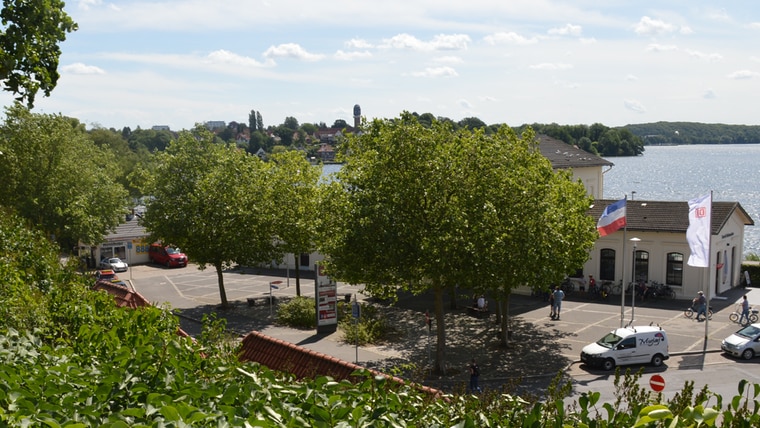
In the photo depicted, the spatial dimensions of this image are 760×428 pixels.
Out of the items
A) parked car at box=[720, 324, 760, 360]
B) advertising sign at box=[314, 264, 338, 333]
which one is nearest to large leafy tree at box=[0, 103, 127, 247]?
advertising sign at box=[314, 264, 338, 333]

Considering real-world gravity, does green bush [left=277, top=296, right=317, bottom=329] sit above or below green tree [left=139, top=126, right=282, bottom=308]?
below

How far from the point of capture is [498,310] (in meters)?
33.2

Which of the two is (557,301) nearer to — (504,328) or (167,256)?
(504,328)

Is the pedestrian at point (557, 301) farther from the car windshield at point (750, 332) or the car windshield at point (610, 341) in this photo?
the car windshield at point (750, 332)

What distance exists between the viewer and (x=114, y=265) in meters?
53.1

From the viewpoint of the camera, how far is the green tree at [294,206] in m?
36.7

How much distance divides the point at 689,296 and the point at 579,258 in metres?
11.9

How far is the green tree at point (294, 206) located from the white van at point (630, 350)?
50.8 ft

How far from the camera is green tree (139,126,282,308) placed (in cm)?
3600

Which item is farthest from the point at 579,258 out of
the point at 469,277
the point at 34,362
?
the point at 34,362

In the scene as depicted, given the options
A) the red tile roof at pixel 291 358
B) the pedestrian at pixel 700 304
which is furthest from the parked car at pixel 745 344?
the red tile roof at pixel 291 358

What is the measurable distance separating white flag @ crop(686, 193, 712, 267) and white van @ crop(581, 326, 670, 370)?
4.12 meters

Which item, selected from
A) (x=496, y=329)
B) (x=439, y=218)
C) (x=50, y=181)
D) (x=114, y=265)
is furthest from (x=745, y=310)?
(x=114, y=265)

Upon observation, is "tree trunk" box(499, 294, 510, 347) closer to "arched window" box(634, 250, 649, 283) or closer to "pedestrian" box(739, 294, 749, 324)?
"pedestrian" box(739, 294, 749, 324)
